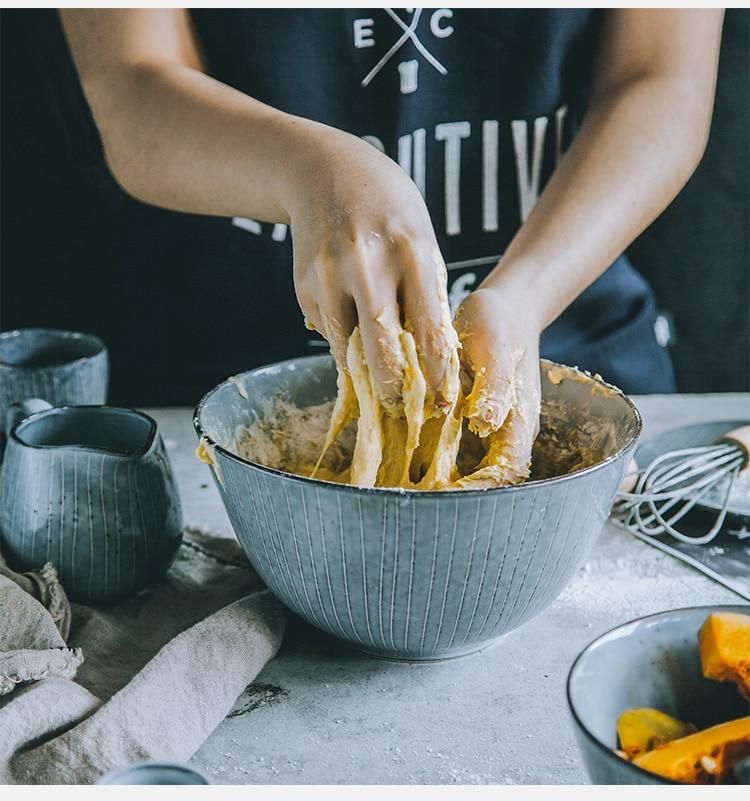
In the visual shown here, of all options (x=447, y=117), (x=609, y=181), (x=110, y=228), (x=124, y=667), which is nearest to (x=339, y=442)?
(x=124, y=667)

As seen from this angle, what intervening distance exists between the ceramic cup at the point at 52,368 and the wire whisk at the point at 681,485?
58cm

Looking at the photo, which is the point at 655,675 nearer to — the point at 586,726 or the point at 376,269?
the point at 586,726

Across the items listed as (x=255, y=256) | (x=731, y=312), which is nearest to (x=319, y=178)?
(x=255, y=256)

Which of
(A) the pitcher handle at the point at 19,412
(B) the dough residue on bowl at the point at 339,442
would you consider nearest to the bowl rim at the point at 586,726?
(B) the dough residue on bowl at the point at 339,442

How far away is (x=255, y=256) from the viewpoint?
1308 millimetres

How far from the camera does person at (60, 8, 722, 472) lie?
27.0 inches

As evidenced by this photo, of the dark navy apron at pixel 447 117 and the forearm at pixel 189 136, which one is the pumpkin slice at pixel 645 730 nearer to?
the forearm at pixel 189 136

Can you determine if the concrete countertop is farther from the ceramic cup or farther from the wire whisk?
the ceramic cup

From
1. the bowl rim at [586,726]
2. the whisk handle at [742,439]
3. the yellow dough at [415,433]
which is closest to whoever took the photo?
the bowl rim at [586,726]

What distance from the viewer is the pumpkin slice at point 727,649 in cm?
54

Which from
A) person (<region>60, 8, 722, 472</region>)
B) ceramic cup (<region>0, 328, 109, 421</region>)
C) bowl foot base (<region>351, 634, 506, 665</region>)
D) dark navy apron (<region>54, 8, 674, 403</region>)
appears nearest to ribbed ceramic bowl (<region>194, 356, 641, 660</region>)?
bowl foot base (<region>351, 634, 506, 665</region>)

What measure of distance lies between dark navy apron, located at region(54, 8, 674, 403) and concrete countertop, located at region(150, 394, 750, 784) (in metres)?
0.51

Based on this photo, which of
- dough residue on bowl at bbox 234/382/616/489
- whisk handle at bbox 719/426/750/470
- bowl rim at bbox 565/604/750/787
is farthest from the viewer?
whisk handle at bbox 719/426/750/470

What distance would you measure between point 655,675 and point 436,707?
176mm
